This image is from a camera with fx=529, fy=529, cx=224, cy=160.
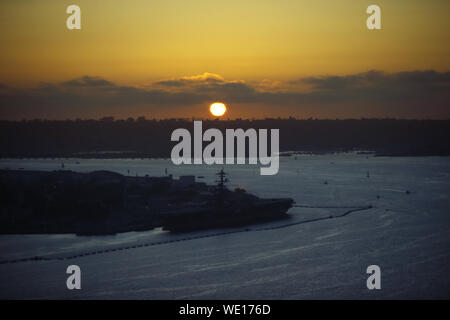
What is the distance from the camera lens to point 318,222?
12742 mm

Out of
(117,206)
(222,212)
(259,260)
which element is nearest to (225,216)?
(222,212)

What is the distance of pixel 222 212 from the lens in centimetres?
1328

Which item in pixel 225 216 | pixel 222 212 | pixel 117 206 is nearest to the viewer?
pixel 225 216

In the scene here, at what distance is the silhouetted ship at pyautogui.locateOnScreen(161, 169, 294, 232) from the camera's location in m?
12.3

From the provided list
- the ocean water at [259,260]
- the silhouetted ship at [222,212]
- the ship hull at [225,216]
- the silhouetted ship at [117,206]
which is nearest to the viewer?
the ocean water at [259,260]

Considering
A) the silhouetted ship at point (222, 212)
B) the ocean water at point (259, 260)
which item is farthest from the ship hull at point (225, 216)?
the ocean water at point (259, 260)

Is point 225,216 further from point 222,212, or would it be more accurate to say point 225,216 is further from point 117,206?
point 117,206

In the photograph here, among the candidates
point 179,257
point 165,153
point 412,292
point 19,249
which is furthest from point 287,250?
point 165,153

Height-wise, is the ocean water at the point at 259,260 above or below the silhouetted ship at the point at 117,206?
below

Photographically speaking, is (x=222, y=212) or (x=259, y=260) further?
(x=222, y=212)

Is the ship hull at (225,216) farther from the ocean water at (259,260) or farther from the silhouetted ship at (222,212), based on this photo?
the ocean water at (259,260)

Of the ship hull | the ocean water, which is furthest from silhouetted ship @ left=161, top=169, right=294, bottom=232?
the ocean water

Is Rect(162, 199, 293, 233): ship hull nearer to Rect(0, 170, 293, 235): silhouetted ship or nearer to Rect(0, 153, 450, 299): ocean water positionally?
Rect(0, 170, 293, 235): silhouetted ship

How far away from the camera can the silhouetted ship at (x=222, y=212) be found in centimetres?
1227
